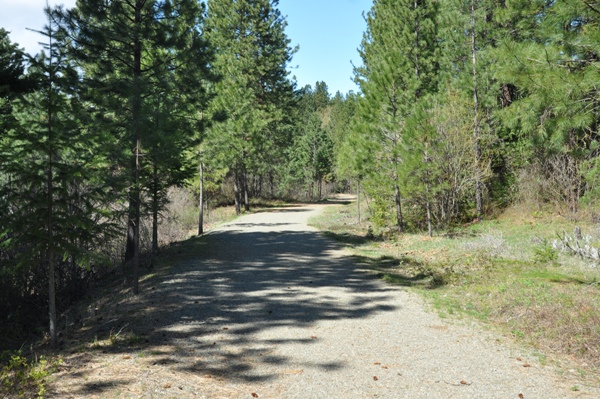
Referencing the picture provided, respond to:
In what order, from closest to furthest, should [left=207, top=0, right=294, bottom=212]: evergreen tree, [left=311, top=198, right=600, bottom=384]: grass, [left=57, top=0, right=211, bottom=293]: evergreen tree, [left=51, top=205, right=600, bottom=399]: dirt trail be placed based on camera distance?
[left=51, top=205, right=600, bottom=399]: dirt trail
[left=311, top=198, right=600, bottom=384]: grass
[left=57, top=0, right=211, bottom=293]: evergreen tree
[left=207, top=0, right=294, bottom=212]: evergreen tree

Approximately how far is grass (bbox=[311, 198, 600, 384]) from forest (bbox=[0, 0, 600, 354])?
1821 millimetres

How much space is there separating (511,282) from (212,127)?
420 inches

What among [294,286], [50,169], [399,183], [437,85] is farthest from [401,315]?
[437,85]

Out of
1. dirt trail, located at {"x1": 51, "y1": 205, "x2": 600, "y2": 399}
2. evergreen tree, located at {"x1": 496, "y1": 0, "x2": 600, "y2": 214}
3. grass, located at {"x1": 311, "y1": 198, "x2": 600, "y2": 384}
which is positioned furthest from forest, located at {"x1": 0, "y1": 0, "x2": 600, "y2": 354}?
grass, located at {"x1": 311, "y1": 198, "x2": 600, "y2": 384}

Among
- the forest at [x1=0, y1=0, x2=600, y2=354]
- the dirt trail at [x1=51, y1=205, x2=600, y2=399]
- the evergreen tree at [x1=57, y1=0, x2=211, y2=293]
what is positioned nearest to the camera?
the dirt trail at [x1=51, y1=205, x2=600, y2=399]

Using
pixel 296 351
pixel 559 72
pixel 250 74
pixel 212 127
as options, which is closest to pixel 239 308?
pixel 296 351

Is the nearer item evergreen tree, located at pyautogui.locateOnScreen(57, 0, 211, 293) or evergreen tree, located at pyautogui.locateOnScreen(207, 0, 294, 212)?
evergreen tree, located at pyautogui.locateOnScreen(57, 0, 211, 293)

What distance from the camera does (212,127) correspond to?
48.1 ft

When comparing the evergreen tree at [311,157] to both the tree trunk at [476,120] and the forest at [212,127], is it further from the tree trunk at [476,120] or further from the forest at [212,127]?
the tree trunk at [476,120]

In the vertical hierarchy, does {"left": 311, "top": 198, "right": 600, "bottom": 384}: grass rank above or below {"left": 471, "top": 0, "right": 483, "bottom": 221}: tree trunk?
below

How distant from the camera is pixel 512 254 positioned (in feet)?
35.9

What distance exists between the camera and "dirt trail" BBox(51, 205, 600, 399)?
443cm

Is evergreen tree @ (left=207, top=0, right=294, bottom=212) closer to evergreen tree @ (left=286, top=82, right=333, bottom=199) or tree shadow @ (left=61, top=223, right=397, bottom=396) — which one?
evergreen tree @ (left=286, top=82, right=333, bottom=199)

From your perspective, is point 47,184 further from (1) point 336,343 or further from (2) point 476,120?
(2) point 476,120
